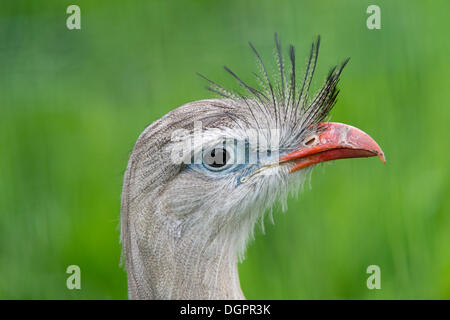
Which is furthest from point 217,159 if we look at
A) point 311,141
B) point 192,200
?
point 311,141

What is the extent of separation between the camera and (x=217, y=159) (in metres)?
2.21

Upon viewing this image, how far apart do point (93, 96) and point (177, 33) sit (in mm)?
666

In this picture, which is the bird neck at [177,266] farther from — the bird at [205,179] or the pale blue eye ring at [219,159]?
the pale blue eye ring at [219,159]

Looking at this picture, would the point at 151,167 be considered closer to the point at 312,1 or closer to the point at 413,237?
the point at 413,237

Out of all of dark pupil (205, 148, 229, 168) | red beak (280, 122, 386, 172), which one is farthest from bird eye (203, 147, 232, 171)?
red beak (280, 122, 386, 172)

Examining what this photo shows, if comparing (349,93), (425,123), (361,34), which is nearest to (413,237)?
(425,123)

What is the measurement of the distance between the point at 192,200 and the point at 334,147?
483 mm

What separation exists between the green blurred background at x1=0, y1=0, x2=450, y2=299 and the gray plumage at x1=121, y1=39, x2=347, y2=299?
946mm

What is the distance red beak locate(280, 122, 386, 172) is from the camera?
219cm

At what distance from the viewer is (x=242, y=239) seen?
7.79 ft

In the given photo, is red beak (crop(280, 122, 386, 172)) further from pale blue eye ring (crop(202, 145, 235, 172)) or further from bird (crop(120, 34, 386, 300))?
pale blue eye ring (crop(202, 145, 235, 172))

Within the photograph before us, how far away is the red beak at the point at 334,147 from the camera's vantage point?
2.19m

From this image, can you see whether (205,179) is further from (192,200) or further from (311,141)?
Answer: (311,141)

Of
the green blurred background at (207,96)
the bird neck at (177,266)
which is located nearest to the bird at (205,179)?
the bird neck at (177,266)
